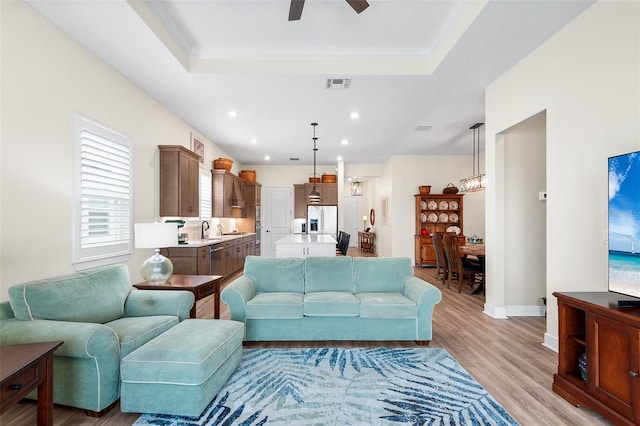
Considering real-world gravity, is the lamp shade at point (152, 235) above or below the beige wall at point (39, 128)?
below

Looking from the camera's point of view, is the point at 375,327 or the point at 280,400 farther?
the point at 375,327

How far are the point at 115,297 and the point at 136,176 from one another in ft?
6.73

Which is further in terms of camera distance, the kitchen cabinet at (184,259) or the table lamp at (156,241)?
the kitchen cabinet at (184,259)

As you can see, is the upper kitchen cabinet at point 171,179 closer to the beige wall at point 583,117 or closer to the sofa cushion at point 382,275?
the sofa cushion at point 382,275

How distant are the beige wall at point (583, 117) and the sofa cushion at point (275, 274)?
8.59 ft

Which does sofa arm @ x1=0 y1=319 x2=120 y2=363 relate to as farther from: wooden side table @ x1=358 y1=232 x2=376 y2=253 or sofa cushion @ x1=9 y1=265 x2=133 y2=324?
wooden side table @ x1=358 y1=232 x2=376 y2=253

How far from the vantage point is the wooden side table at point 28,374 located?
1.44 meters

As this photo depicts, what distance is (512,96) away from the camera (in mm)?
3697


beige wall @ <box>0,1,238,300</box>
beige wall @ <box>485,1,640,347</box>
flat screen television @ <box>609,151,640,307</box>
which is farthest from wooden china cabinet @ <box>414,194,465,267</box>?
beige wall @ <box>0,1,238,300</box>

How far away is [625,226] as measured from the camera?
194cm

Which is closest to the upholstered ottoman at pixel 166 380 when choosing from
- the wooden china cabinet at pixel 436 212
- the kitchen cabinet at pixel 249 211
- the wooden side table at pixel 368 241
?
the kitchen cabinet at pixel 249 211

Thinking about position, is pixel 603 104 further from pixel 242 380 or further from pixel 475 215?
pixel 475 215

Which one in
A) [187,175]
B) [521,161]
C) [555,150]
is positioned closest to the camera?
[555,150]

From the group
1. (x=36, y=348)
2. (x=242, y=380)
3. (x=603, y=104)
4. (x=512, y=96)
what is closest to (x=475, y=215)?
(x=512, y=96)
